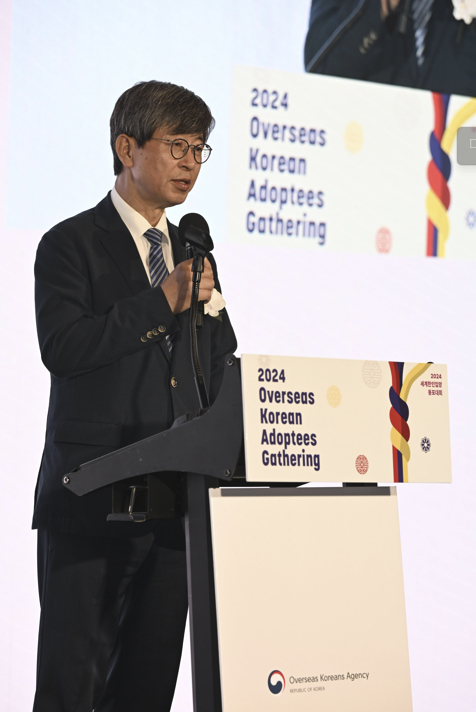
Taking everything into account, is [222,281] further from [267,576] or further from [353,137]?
[267,576]

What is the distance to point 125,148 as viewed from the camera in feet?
5.60

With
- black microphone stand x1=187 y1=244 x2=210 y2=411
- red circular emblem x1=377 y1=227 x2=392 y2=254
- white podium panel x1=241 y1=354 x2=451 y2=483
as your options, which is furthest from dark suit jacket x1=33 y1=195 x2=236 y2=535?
red circular emblem x1=377 y1=227 x2=392 y2=254

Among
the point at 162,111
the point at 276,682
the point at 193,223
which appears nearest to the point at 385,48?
the point at 162,111

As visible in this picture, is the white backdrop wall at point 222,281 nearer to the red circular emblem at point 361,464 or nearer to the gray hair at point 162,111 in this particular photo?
the gray hair at point 162,111

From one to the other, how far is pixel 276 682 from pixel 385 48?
2445 millimetres

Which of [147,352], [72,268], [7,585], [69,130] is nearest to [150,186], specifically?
[72,268]

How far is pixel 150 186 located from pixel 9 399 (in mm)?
1039

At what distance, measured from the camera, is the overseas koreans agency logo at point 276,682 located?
3.56 feet

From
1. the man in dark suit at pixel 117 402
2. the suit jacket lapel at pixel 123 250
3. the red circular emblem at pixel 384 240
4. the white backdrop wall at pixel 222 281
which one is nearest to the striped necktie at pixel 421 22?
the white backdrop wall at pixel 222 281

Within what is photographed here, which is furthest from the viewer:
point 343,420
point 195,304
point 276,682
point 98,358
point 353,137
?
point 353,137

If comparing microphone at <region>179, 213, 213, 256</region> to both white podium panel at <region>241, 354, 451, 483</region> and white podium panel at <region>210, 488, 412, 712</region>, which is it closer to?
white podium panel at <region>241, 354, 451, 483</region>

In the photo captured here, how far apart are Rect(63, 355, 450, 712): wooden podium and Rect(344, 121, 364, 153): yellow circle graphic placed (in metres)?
1.86

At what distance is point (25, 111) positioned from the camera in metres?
2.40

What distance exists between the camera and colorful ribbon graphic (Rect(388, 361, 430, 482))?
122 cm
